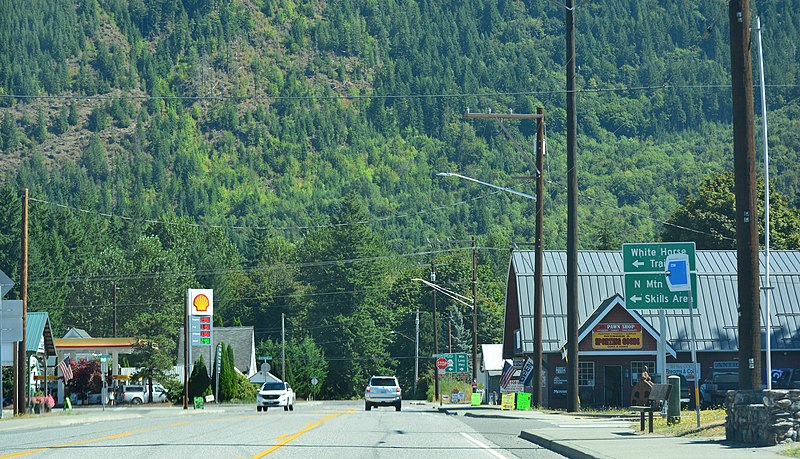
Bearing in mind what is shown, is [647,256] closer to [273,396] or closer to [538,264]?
[538,264]

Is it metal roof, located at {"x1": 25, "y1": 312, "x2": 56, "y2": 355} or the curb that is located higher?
metal roof, located at {"x1": 25, "y1": 312, "x2": 56, "y2": 355}

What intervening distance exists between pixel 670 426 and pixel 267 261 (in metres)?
140

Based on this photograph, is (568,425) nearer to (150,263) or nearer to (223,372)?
(223,372)

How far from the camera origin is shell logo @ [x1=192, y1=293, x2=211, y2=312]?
84.3m

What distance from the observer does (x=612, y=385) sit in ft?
185

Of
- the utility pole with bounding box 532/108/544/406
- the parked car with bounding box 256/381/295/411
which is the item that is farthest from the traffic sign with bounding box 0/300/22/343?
the utility pole with bounding box 532/108/544/406

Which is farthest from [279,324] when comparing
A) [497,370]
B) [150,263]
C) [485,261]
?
[497,370]

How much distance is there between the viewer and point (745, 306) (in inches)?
916

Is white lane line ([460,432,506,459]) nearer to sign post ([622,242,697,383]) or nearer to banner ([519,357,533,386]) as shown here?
sign post ([622,242,697,383])

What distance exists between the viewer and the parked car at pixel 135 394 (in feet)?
292

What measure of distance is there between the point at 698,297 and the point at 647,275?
28.1 m

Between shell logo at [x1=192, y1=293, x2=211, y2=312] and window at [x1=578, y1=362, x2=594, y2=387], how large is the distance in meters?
35.3

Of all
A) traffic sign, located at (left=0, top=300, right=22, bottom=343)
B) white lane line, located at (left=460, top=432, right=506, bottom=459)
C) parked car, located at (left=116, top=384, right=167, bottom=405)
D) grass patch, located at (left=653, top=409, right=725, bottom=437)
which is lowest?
parked car, located at (left=116, top=384, right=167, bottom=405)

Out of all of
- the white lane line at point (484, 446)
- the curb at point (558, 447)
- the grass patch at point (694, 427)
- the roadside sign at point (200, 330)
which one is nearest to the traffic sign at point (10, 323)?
the white lane line at point (484, 446)
